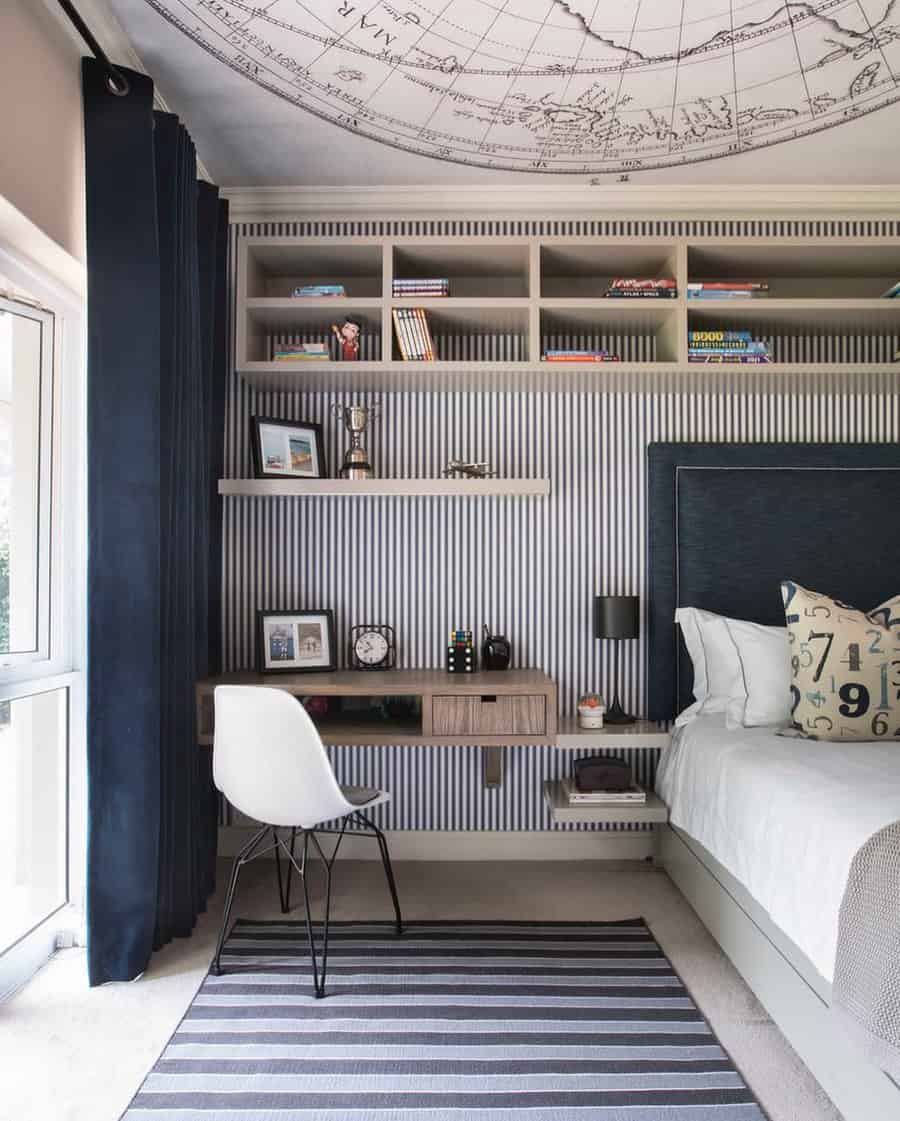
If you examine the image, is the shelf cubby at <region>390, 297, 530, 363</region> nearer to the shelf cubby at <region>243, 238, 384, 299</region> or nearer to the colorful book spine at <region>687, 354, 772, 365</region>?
the shelf cubby at <region>243, 238, 384, 299</region>

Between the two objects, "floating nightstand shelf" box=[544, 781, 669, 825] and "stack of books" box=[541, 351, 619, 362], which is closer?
"floating nightstand shelf" box=[544, 781, 669, 825]

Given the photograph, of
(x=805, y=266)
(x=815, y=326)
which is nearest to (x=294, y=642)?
(x=815, y=326)

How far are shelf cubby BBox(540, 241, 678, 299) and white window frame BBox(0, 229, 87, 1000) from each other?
1662 millimetres

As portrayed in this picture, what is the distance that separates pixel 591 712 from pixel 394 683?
0.74 metres

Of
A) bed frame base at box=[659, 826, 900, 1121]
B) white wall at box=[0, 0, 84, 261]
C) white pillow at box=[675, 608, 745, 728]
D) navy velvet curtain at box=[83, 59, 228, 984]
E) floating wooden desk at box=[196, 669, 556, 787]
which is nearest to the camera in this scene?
bed frame base at box=[659, 826, 900, 1121]

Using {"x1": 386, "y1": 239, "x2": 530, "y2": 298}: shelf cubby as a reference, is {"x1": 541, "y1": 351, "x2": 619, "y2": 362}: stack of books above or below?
below

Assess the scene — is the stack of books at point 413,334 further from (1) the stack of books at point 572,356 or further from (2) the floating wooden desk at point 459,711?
(2) the floating wooden desk at point 459,711

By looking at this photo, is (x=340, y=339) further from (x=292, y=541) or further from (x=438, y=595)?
(x=438, y=595)

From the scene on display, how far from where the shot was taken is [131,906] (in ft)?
7.10

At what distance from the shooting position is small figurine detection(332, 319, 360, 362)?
299cm

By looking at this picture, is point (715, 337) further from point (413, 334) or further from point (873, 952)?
point (873, 952)

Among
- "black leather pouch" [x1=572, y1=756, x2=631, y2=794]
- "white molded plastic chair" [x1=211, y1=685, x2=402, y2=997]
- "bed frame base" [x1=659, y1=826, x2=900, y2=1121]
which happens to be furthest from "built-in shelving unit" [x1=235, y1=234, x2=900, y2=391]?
"bed frame base" [x1=659, y1=826, x2=900, y2=1121]

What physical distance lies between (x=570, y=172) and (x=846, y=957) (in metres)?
2.57

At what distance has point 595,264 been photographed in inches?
121
